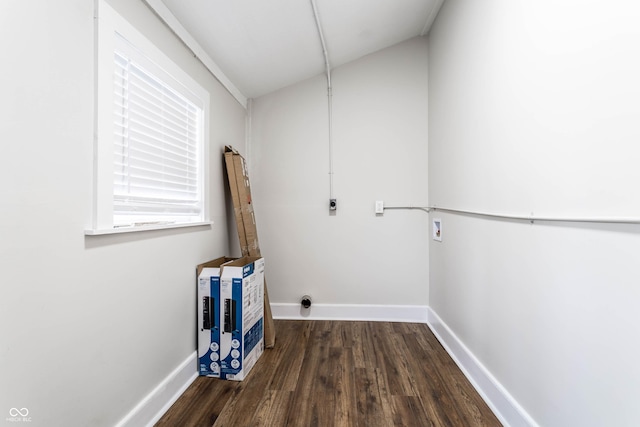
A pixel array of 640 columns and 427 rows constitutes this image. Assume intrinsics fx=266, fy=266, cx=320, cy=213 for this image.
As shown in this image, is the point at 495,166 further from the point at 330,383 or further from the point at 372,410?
the point at 330,383

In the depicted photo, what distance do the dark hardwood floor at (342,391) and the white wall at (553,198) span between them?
0.28m

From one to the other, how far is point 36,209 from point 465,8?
8.24ft

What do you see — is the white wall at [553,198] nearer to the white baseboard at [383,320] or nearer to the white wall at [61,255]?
the white baseboard at [383,320]

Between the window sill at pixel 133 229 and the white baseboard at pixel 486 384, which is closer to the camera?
the window sill at pixel 133 229

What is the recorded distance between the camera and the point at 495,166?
4.73 ft

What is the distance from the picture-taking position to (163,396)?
143cm

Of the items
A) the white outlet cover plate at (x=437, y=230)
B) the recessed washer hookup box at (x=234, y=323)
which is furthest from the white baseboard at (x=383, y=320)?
the white outlet cover plate at (x=437, y=230)

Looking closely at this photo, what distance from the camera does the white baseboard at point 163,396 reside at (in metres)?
1.25

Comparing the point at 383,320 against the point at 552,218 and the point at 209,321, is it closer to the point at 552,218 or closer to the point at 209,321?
the point at 209,321

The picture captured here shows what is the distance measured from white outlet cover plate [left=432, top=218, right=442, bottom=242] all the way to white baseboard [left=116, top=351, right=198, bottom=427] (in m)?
2.05

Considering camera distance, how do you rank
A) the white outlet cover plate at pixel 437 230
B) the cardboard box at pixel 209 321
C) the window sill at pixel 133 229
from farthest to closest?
the white outlet cover plate at pixel 437 230
the cardboard box at pixel 209 321
the window sill at pixel 133 229

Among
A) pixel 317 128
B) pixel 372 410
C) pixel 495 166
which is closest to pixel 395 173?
pixel 317 128

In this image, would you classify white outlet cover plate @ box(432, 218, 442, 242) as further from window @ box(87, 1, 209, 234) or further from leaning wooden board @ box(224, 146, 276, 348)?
window @ box(87, 1, 209, 234)

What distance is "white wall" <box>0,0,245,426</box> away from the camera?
0.80 meters
